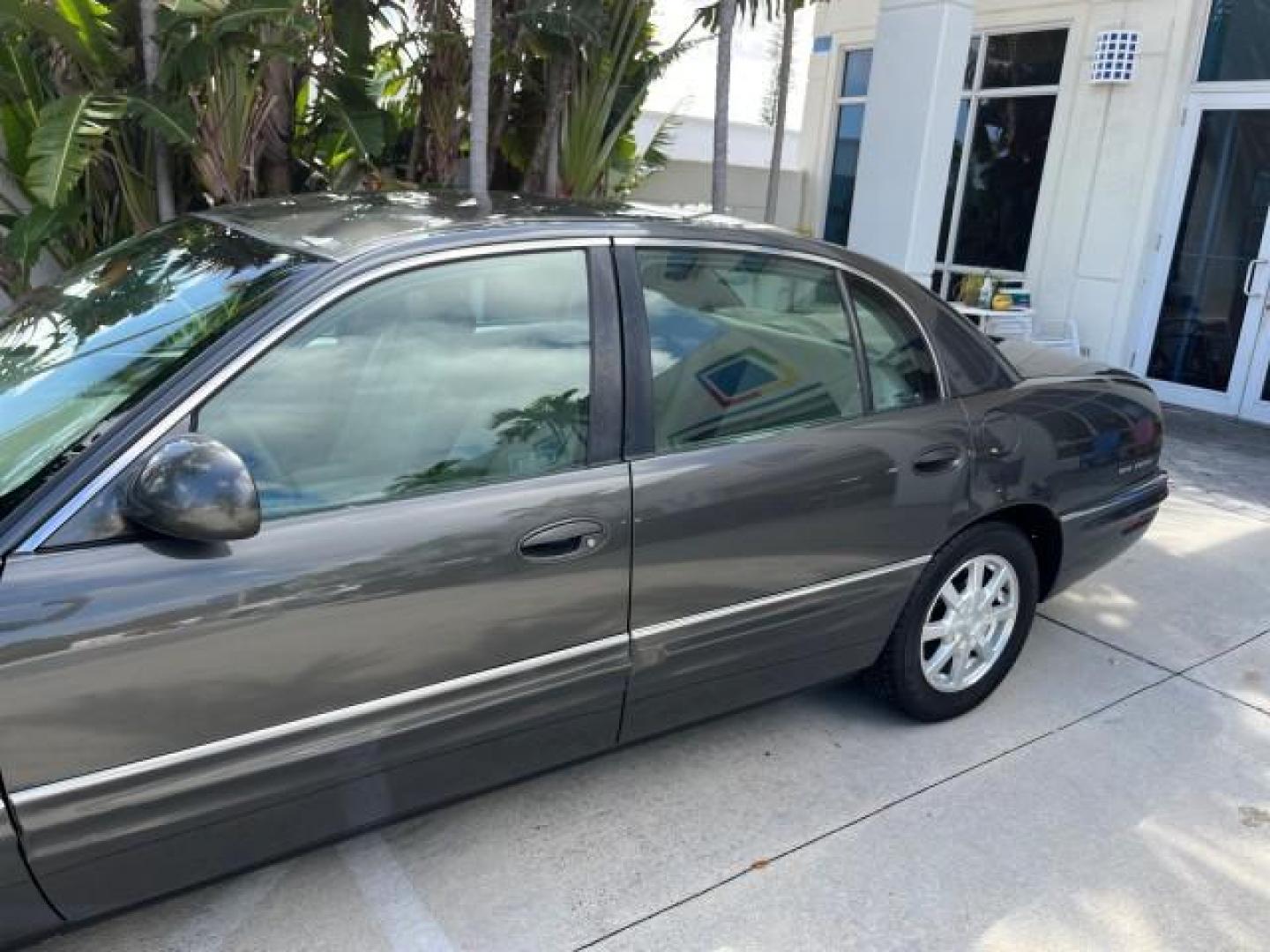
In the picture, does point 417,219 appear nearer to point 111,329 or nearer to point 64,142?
point 111,329

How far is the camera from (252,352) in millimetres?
2105

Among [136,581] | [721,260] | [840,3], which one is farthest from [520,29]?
[840,3]

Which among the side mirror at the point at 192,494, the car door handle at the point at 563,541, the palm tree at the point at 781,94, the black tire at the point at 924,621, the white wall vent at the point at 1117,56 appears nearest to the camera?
the side mirror at the point at 192,494

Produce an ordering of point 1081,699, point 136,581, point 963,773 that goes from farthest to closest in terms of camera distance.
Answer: point 1081,699 → point 963,773 → point 136,581

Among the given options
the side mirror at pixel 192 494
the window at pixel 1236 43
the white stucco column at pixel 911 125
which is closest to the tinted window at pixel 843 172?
the window at pixel 1236 43

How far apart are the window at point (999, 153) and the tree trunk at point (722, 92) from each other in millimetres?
3622

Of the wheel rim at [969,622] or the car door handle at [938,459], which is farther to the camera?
the wheel rim at [969,622]

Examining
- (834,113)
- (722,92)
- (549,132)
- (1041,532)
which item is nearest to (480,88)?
(549,132)

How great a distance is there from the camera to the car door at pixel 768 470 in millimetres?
2607

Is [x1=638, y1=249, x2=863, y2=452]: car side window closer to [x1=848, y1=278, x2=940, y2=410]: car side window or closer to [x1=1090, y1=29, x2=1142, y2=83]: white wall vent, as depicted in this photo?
[x1=848, y1=278, x2=940, y2=410]: car side window

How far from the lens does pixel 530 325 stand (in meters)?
2.48

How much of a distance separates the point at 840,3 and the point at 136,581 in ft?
36.6

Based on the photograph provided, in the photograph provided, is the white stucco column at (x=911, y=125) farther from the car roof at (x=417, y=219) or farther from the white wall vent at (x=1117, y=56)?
the car roof at (x=417, y=219)

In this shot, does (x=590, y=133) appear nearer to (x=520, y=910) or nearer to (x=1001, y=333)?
(x=1001, y=333)
